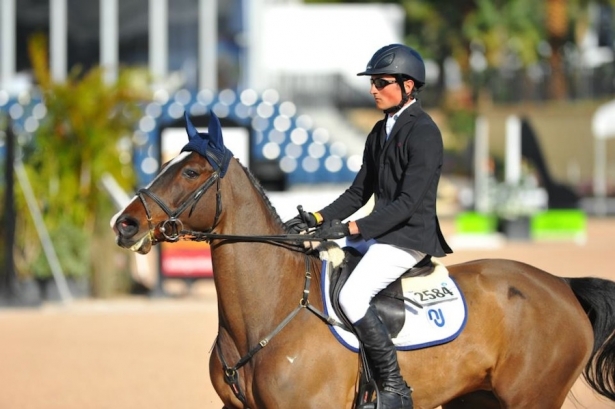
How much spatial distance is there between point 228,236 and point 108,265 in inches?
415

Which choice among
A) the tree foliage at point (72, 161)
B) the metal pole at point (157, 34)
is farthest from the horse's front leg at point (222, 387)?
the metal pole at point (157, 34)

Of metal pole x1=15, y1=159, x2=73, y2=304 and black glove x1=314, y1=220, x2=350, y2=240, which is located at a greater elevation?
black glove x1=314, y1=220, x2=350, y2=240

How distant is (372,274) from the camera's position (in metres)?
5.44

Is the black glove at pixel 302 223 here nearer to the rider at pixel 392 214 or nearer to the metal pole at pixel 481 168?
the rider at pixel 392 214

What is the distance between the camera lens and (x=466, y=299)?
5.84 meters

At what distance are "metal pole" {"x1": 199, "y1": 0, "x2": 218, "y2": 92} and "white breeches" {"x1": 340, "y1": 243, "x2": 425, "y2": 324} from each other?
25613 mm

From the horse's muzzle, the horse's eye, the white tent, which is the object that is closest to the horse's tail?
the horse's eye

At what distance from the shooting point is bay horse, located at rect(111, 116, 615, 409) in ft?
17.0

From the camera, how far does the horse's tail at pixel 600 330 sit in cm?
616

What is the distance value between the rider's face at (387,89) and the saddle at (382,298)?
87cm

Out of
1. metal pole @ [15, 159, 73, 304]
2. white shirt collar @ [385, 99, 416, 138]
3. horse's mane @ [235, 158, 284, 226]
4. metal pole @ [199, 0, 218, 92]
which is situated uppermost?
metal pole @ [199, 0, 218, 92]

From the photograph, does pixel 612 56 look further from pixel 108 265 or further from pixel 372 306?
pixel 372 306

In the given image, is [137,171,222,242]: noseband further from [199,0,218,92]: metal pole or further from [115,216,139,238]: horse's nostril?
[199,0,218,92]: metal pole

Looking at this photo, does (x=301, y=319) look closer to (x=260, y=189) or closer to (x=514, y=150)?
(x=260, y=189)
